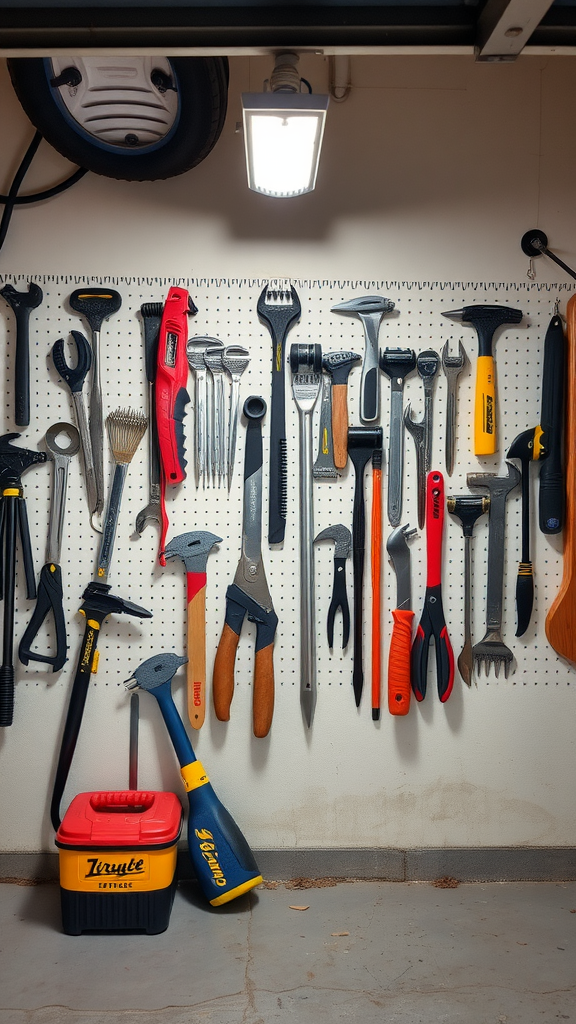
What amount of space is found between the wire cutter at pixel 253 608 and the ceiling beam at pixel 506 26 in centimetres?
A: 112

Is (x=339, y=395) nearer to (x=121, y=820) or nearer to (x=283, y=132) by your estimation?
(x=283, y=132)

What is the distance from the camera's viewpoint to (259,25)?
128 centimetres

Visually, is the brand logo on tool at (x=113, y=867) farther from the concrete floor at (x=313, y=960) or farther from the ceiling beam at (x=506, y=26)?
the ceiling beam at (x=506, y=26)

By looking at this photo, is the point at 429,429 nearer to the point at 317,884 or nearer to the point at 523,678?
the point at 523,678

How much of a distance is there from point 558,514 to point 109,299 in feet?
4.68

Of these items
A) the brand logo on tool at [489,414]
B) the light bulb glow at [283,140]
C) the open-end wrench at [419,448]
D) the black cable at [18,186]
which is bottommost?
the open-end wrench at [419,448]

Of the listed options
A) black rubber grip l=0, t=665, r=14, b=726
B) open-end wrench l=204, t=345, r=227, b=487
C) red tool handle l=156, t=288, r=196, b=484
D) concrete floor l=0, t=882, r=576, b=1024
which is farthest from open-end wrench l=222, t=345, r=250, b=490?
concrete floor l=0, t=882, r=576, b=1024

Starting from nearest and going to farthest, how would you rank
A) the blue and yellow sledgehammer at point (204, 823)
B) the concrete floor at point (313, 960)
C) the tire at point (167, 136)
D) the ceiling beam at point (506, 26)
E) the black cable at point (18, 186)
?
the ceiling beam at point (506, 26), the concrete floor at point (313, 960), the tire at point (167, 136), the blue and yellow sledgehammer at point (204, 823), the black cable at point (18, 186)

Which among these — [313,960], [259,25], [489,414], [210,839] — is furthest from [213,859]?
[259,25]

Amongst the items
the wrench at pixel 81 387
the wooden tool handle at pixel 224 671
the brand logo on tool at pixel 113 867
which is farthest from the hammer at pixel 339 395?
the brand logo on tool at pixel 113 867

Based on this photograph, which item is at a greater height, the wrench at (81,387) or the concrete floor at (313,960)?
the wrench at (81,387)

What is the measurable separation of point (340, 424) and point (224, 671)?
0.78 m

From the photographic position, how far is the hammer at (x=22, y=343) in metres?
2.21

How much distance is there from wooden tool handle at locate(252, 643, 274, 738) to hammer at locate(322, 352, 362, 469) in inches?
23.2
